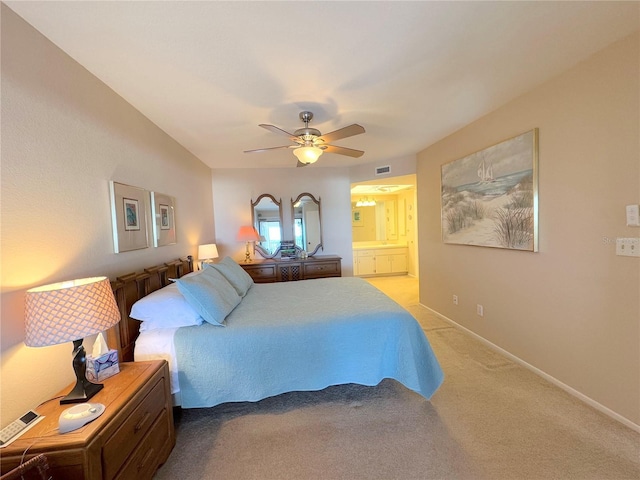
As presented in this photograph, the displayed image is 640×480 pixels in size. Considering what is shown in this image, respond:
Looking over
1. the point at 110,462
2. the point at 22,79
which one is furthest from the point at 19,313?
the point at 22,79

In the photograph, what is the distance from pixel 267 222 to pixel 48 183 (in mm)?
3232

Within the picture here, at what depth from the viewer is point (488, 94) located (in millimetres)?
2215

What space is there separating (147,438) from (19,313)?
84 centimetres

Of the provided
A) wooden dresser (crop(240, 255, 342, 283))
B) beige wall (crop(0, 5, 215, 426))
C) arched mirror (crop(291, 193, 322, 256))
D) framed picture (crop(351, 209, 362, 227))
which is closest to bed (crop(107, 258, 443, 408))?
beige wall (crop(0, 5, 215, 426))

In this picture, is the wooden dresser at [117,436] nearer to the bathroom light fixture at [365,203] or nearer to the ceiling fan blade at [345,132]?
the ceiling fan blade at [345,132]

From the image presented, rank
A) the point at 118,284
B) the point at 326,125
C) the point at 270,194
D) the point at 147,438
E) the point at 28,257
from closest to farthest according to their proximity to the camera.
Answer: the point at 28,257 → the point at 147,438 → the point at 118,284 → the point at 326,125 → the point at 270,194

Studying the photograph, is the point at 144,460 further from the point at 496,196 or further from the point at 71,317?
the point at 496,196

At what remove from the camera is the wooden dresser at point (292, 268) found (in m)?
4.15

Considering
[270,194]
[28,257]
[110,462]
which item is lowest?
[110,462]

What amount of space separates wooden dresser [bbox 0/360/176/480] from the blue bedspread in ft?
0.79

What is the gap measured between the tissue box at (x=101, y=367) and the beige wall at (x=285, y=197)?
305 centimetres

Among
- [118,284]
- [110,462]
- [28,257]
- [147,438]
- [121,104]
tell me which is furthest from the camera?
[121,104]

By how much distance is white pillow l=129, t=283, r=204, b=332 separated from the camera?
1.83m

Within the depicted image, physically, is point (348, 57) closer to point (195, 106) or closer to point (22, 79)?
point (195, 106)
